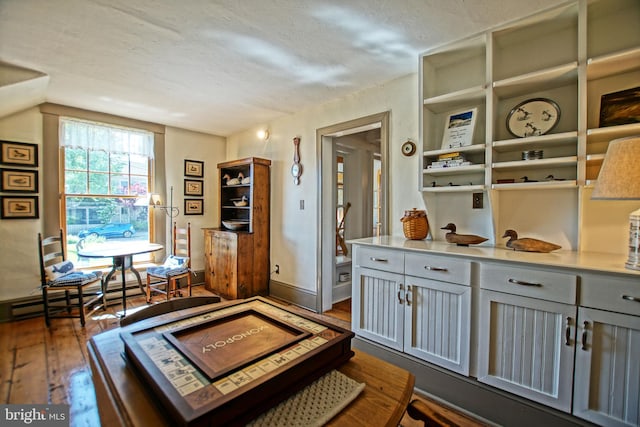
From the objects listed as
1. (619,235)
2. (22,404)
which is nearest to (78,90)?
(22,404)

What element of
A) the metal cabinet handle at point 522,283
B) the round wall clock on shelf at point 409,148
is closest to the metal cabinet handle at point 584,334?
the metal cabinet handle at point 522,283

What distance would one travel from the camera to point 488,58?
1.98 meters

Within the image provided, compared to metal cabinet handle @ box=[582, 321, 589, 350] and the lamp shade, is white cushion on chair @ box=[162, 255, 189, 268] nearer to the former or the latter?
metal cabinet handle @ box=[582, 321, 589, 350]

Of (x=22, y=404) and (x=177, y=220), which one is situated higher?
(x=177, y=220)

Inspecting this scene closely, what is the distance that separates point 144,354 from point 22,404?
5.98 feet

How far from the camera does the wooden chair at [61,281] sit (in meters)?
2.96

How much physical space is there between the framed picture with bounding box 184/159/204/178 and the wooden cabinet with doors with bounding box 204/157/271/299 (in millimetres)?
519

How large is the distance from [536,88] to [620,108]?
467 mm

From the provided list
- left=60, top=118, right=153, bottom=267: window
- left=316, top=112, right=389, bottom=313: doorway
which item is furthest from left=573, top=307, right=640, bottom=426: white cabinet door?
left=60, top=118, right=153, bottom=267: window

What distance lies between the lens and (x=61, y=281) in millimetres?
2973

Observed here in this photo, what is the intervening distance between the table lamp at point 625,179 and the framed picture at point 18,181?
5.04 m

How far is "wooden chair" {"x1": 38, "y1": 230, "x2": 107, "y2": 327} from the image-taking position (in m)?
2.96

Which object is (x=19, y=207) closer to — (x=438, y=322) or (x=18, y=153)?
(x=18, y=153)

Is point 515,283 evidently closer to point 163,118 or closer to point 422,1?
point 422,1
